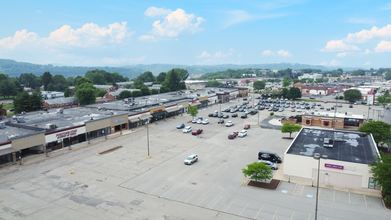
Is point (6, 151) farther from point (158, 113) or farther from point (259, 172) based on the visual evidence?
point (158, 113)

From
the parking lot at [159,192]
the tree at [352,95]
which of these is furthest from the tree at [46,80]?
the tree at [352,95]

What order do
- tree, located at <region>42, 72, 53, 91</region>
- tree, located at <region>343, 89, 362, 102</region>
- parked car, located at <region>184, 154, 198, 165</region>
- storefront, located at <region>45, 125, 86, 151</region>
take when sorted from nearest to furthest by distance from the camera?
parked car, located at <region>184, 154, 198, 165</region>, storefront, located at <region>45, 125, 86, 151</region>, tree, located at <region>343, 89, 362, 102</region>, tree, located at <region>42, 72, 53, 91</region>

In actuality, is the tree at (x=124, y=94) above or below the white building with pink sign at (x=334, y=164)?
above

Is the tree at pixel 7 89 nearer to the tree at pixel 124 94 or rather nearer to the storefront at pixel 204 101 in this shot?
the tree at pixel 124 94

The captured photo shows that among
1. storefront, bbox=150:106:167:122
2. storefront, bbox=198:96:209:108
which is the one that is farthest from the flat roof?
storefront, bbox=198:96:209:108

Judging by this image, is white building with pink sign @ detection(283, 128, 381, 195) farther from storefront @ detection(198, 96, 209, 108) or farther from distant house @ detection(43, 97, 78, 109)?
distant house @ detection(43, 97, 78, 109)
